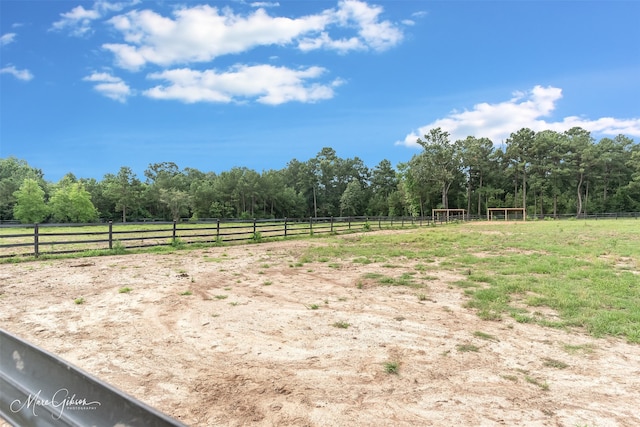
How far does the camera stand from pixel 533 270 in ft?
26.4

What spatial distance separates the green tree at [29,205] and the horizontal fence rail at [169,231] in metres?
16.3

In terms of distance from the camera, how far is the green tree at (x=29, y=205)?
4994cm

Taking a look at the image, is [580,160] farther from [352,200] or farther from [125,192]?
[125,192]

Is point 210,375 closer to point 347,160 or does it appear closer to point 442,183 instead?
point 442,183

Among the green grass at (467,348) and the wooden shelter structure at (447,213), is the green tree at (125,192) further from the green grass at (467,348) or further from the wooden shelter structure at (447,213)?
the green grass at (467,348)

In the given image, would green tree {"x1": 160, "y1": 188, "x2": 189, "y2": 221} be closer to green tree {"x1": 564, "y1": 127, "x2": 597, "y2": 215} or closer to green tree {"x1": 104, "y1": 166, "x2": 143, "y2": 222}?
green tree {"x1": 104, "y1": 166, "x2": 143, "y2": 222}

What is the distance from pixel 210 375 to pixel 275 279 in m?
4.58

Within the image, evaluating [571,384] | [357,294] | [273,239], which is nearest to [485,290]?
[357,294]

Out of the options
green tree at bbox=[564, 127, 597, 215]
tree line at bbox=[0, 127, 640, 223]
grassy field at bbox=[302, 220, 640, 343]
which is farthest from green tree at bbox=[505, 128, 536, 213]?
grassy field at bbox=[302, 220, 640, 343]

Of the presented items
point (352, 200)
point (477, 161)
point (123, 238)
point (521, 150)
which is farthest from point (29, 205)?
point (521, 150)

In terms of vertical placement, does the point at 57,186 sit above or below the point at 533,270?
above

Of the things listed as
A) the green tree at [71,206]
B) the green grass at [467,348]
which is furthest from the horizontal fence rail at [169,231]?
the green tree at [71,206]

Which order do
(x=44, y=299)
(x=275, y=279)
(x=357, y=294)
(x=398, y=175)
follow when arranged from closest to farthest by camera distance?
(x=44, y=299), (x=357, y=294), (x=275, y=279), (x=398, y=175)

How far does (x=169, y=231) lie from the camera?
23.3 m
